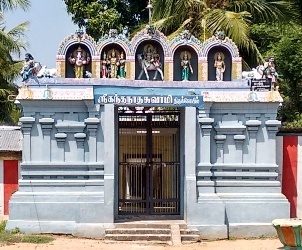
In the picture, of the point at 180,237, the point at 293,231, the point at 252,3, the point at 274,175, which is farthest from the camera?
the point at 252,3

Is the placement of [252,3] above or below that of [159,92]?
above

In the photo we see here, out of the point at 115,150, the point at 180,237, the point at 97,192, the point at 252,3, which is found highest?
the point at 252,3

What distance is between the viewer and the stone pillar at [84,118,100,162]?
13.4 m

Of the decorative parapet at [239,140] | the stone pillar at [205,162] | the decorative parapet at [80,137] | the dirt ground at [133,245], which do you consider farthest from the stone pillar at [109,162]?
the decorative parapet at [239,140]

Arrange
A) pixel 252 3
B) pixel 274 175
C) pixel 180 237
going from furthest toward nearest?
pixel 252 3 → pixel 274 175 → pixel 180 237

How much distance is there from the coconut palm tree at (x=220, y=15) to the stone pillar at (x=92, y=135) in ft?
17.9

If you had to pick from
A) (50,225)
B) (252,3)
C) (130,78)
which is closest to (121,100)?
(130,78)

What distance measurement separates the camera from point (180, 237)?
12.9 meters

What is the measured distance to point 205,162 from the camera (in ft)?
44.8

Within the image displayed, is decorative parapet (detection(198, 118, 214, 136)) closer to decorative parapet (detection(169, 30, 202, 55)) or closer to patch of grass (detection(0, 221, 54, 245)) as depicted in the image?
decorative parapet (detection(169, 30, 202, 55))

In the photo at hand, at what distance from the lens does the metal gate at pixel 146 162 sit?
568 inches

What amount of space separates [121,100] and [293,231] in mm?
4738

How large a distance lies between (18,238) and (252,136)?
17.1ft

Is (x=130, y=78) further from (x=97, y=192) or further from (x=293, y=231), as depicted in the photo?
(x=293, y=231)
